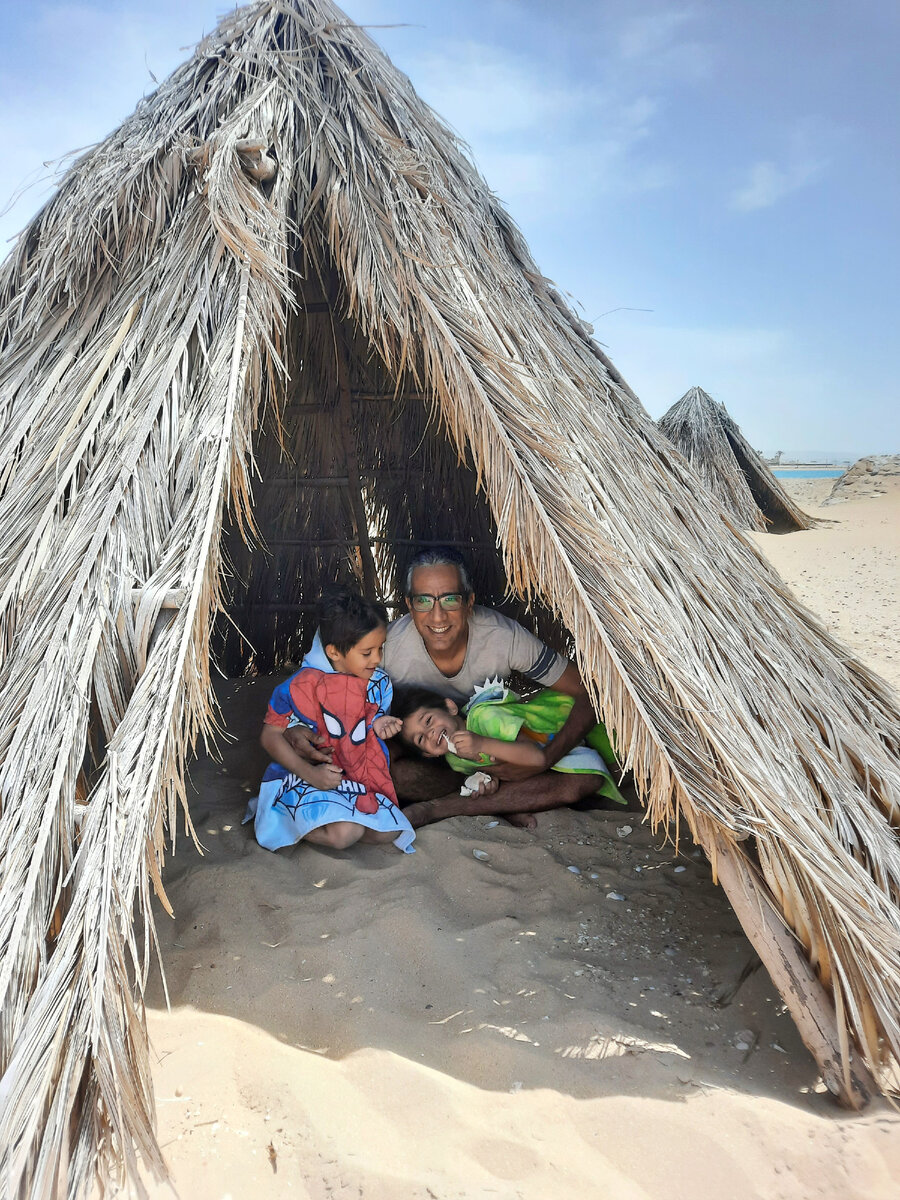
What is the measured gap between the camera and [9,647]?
1.85 metres

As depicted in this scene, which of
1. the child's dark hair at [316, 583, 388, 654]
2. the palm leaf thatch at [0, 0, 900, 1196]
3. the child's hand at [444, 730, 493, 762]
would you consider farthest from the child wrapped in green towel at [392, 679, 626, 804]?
the palm leaf thatch at [0, 0, 900, 1196]

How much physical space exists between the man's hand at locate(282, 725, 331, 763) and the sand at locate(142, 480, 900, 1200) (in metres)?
0.34

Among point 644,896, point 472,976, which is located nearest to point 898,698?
point 644,896

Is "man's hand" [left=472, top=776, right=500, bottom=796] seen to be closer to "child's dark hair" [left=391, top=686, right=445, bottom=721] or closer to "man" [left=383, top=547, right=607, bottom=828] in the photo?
"man" [left=383, top=547, right=607, bottom=828]

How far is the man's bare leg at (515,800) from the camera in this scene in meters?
2.95

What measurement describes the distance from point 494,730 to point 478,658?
0.35 metres

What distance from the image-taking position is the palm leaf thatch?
4.78ft

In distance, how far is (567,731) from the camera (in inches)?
121

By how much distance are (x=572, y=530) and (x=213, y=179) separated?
4.51ft

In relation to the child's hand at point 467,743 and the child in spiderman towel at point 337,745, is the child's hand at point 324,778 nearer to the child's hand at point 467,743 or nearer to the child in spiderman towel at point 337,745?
the child in spiderman towel at point 337,745

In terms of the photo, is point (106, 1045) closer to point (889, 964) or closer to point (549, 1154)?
point (549, 1154)

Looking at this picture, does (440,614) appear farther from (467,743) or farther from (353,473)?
(353,473)

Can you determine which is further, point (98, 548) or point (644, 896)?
point (644, 896)

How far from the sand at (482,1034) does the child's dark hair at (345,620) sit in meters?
0.73
